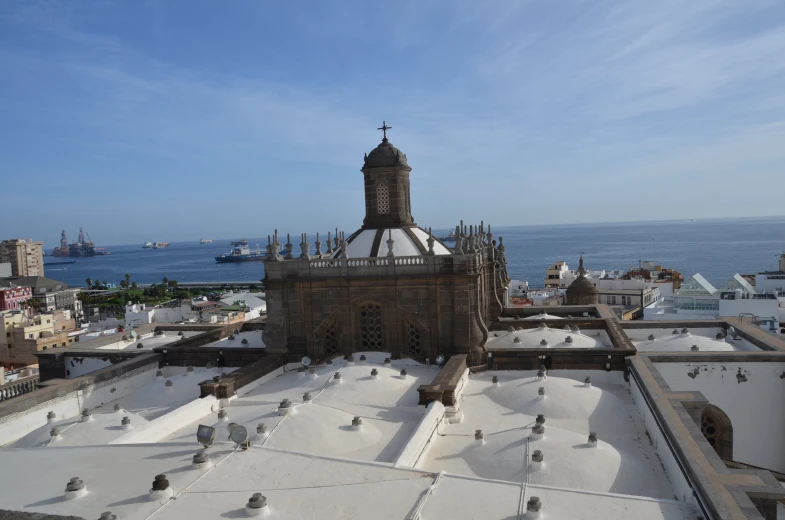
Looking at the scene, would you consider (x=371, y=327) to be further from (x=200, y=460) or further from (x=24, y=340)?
(x=24, y=340)

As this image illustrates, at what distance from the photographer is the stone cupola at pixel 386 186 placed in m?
26.6

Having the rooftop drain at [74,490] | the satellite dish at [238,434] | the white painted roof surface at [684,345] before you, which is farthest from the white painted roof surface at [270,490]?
the white painted roof surface at [684,345]

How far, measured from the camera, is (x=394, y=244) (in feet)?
82.9

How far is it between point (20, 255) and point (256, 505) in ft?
688

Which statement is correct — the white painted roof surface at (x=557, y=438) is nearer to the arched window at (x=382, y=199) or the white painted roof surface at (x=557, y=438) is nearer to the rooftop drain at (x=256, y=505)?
the rooftop drain at (x=256, y=505)

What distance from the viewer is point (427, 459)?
1531 cm

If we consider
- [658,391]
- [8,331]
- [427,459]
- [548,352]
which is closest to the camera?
[427,459]

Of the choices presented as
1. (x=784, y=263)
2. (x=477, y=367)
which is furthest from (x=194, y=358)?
(x=784, y=263)

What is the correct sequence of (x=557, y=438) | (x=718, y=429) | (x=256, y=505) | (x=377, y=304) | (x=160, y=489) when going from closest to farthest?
1. (x=256, y=505)
2. (x=160, y=489)
3. (x=557, y=438)
4. (x=718, y=429)
5. (x=377, y=304)

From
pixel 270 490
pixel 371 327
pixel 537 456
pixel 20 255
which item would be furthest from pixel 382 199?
pixel 20 255

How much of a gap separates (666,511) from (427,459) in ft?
19.7

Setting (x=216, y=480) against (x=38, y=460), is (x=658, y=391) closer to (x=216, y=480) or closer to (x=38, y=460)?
(x=216, y=480)

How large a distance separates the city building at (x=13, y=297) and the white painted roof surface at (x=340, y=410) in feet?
314

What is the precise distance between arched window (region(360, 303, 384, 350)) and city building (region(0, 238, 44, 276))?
196m
